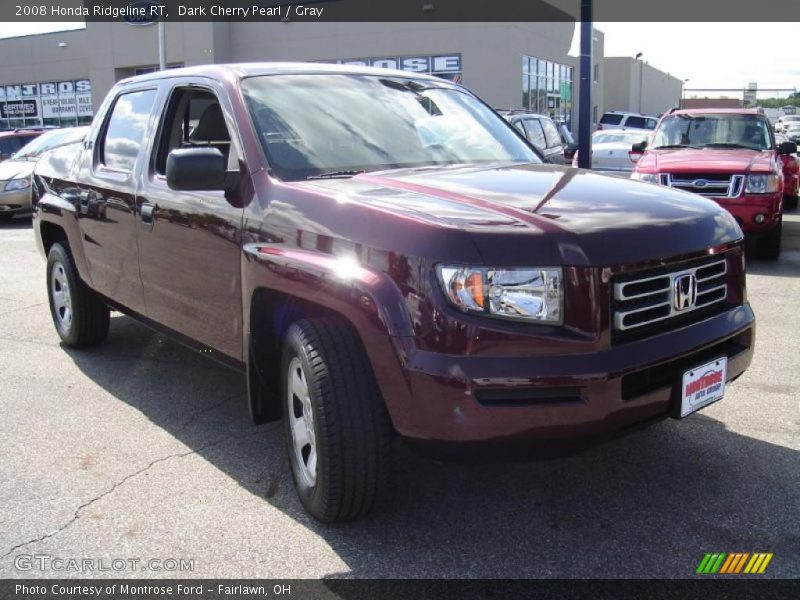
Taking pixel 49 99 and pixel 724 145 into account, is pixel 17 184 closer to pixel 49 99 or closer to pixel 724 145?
pixel 724 145

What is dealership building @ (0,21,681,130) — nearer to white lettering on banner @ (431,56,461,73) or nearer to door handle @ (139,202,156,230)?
white lettering on banner @ (431,56,461,73)

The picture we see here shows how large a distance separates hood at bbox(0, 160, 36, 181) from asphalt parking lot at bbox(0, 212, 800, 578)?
34.0ft

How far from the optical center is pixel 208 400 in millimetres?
4691

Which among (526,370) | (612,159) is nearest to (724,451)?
(526,370)

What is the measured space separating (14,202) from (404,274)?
13012 millimetres

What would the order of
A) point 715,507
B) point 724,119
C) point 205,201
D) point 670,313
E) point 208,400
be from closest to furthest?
1. point 670,313
2. point 715,507
3. point 205,201
4. point 208,400
5. point 724,119

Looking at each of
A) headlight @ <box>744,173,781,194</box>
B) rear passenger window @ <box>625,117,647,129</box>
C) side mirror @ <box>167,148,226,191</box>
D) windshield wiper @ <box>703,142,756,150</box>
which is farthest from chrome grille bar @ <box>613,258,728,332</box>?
rear passenger window @ <box>625,117,647,129</box>

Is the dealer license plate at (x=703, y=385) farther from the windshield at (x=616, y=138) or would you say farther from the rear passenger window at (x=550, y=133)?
the windshield at (x=616, y=138)

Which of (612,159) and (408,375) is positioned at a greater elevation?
(612,159)

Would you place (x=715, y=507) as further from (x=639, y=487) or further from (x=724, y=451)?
(x=724, y=451)

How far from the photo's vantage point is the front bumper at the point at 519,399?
2.59 m

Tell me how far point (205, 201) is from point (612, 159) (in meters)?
12.7

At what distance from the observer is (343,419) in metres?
2.84

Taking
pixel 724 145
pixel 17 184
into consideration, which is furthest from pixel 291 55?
pixel 724 145
